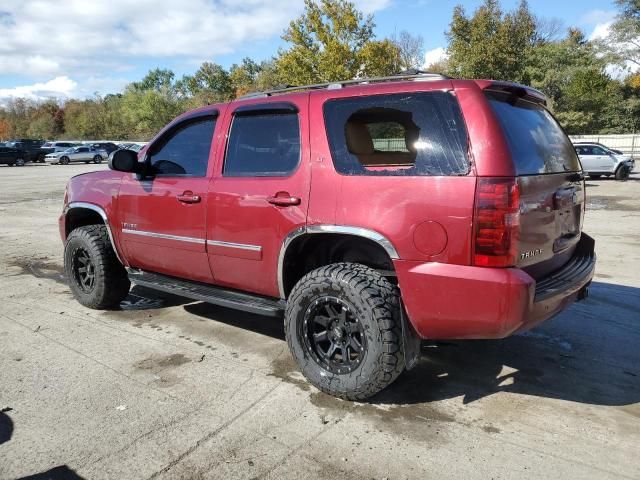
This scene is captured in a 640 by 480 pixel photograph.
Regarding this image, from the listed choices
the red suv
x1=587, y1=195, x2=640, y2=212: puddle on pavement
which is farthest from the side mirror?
x1=587, y1=195, x2=640, y2=212: puddle on pavement

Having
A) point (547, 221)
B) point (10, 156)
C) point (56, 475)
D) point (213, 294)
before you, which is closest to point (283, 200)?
point (213, 294)

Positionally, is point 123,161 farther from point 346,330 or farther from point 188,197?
point 346,330

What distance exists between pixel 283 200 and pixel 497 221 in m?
1.38

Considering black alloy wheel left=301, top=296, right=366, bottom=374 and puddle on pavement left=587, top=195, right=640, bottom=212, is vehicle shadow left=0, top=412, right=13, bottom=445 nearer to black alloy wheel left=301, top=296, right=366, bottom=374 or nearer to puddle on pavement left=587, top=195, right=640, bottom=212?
black alloy wheel left=301, top=296, right=366, bottom=374

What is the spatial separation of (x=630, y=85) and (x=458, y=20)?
16035 mm

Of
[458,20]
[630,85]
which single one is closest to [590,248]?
[458,20]

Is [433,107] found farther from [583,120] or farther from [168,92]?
[168,92]

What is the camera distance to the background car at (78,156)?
38188mm

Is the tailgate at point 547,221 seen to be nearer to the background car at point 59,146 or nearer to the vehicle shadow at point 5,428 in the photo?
the vehicle shadow at point 5,428

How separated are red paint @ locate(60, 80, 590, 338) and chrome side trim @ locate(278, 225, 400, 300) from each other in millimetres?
34

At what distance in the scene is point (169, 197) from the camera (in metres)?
4.19

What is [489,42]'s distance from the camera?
1366 inches

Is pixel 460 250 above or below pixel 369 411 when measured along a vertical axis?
above

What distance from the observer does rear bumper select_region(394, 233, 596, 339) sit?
271cm
